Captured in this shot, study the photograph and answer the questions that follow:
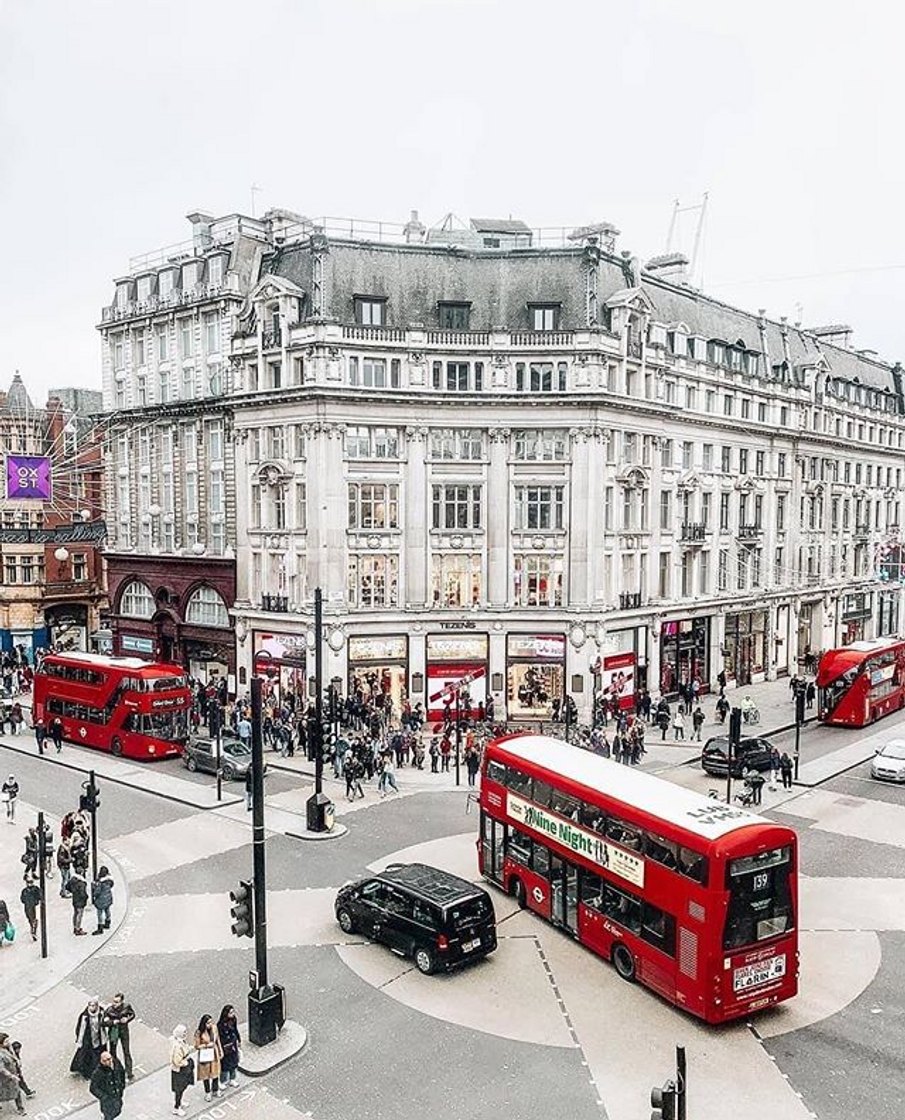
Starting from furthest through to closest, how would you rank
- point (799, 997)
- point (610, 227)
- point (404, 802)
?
point (610, 227) < point (404, 802) < point (799, 997)

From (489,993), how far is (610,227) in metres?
41.9

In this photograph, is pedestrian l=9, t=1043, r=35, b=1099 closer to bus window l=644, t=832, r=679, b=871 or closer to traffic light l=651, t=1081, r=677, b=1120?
traffic light l=651, t=1081, r=677, b=1120

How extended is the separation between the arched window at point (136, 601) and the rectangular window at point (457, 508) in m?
19.5

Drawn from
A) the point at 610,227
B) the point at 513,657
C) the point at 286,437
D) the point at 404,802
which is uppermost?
the point at 610,227

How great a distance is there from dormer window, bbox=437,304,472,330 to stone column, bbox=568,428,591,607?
7.52m

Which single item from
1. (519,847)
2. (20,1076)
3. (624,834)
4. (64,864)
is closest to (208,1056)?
(20,1076)

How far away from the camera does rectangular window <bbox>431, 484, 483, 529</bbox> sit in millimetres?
46094

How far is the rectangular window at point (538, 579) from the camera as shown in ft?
153

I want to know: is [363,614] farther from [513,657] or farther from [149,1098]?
[149,1098]

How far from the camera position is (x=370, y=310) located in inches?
1811

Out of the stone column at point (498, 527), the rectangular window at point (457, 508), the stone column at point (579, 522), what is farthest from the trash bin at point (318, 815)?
the stone column at point (579, 522)

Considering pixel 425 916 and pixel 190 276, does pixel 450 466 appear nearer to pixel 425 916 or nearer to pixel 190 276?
pixel 190 276

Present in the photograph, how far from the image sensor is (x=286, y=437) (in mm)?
46031

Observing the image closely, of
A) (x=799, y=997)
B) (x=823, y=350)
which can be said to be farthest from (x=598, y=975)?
(x=823, y=350)
